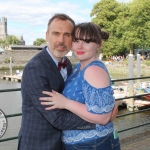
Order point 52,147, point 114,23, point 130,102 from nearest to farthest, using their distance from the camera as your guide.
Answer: point 52,147
point 130,102
point 114,23

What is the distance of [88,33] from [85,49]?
99mm

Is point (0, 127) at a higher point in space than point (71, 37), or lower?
lower

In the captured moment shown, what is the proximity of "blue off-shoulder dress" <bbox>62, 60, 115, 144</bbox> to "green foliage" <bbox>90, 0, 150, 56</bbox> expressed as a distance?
31.0 m

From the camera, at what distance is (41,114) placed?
167 centimetres

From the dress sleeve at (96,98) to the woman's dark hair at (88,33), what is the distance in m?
0.25

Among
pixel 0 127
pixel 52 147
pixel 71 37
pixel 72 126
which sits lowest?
pixel 0 127

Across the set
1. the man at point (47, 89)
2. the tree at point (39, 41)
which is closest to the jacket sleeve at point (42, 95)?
the man at point (47, 89)

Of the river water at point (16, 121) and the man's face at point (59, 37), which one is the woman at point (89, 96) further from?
the river water at point (16, 121)

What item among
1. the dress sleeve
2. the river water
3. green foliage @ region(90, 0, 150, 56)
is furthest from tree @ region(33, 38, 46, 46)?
the dress sleeve

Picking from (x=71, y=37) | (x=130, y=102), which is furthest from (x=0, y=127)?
(x=130, y=102)

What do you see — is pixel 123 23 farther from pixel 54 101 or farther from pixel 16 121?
pixel 54 101

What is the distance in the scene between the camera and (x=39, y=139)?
1.70 metres

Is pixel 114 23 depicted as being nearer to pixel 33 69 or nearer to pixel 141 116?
pixel 141 116

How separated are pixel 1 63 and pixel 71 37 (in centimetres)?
5088
